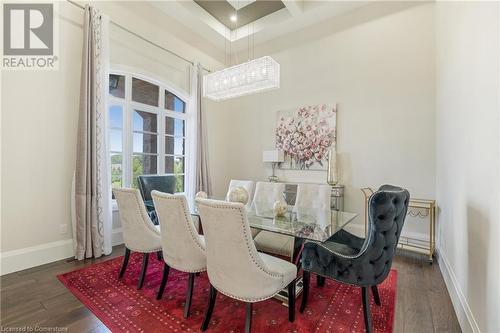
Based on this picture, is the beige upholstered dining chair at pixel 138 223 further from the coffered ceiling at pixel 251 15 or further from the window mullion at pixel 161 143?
the coffered ceiling at pixel 251 15

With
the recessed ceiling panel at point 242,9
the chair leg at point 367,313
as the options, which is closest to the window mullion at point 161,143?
the recessed ceiling panel at point 242,9

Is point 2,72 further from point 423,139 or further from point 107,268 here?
point 423,139

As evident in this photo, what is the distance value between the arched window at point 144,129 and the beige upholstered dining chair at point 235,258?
8.83ft

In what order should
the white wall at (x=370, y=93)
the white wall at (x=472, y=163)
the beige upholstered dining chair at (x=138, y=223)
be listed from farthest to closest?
the white wall at (x=370, y=93) → the beige upholstered dining chair at (x=138, y=223) → the white wall at (x=472, y=163)

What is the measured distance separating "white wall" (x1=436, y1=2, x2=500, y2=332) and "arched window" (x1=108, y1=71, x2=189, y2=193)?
13.0 feet

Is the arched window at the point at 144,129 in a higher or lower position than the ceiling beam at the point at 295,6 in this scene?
lower

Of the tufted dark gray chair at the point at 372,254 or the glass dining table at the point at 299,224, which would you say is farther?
the glass dining table at the point at 299,224

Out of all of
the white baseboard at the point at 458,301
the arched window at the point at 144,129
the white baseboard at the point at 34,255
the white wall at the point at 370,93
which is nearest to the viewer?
the white baseboard at the point at 458,301

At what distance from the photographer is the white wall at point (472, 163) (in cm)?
140

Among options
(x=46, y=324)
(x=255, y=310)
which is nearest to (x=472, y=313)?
(x=255, y=310)

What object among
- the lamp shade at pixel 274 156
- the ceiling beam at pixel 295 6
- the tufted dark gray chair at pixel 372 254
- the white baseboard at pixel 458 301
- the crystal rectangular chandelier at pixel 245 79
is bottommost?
the white baseboard at pixel 458 301

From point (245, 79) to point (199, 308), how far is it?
2.45 m

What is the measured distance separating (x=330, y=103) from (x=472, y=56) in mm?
2454

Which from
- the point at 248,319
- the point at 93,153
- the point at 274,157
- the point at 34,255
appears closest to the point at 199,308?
the point at 248,319
